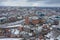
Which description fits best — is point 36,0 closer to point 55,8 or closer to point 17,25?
point 55,8

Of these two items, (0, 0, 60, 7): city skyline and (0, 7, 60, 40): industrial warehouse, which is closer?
(0, 7, 60, 40): industrial warehouse

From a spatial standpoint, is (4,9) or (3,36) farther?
(4,9)

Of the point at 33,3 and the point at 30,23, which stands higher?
the point at 33,3

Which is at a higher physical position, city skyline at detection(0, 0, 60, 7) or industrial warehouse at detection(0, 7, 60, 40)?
city skyline at detection(0, 0, 60, 7)

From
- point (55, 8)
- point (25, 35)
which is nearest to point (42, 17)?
point (55, 8)

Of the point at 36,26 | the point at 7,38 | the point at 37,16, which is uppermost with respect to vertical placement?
the point at 37,16

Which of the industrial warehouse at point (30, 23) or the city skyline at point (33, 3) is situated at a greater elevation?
the city skyline at point (33, 3)

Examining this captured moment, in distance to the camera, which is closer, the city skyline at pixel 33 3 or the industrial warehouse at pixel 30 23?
the industrial warehouse at pixel 30 23

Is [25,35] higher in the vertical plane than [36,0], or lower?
lower
